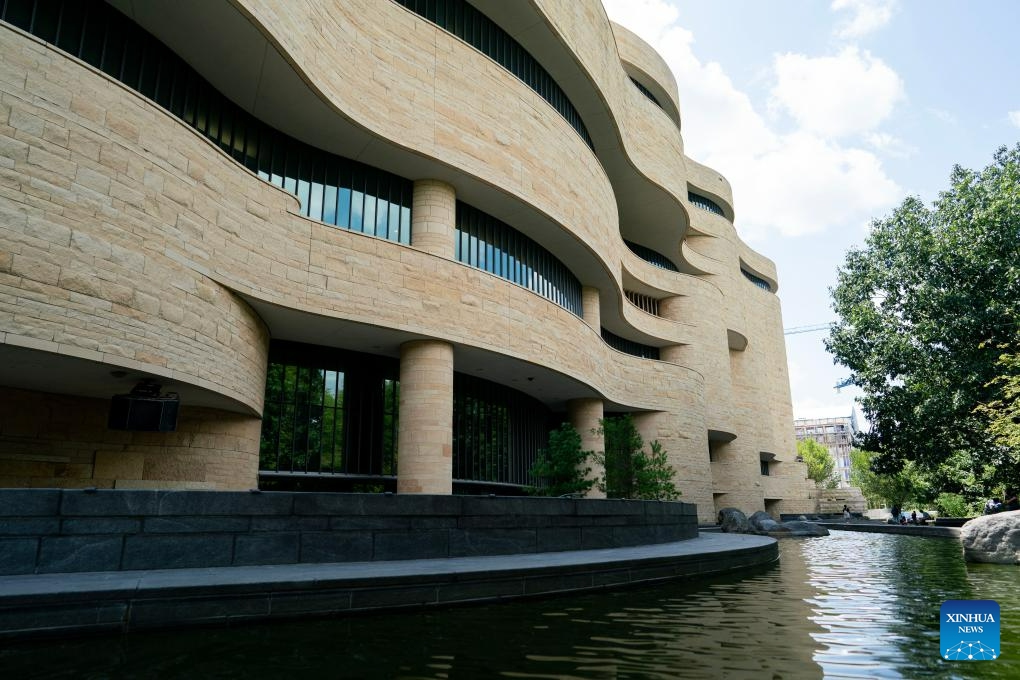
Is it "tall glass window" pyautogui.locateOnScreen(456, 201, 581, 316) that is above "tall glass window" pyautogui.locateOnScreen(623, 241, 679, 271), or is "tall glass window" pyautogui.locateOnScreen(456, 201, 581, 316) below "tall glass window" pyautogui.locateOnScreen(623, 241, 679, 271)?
below

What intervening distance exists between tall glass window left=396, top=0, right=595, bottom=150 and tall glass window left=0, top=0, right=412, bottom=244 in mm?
4705

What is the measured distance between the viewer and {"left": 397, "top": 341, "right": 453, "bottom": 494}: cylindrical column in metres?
14.4

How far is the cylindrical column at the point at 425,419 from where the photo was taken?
14.4m

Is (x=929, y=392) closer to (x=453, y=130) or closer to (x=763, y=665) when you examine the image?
(x=453, y=130)

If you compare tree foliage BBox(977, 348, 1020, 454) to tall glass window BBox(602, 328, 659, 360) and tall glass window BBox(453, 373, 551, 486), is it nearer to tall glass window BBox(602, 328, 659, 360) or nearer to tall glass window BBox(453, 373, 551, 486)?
tall glass window BBox(602, 328, 659, 360)

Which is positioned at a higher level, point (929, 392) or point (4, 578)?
point (929, 392)

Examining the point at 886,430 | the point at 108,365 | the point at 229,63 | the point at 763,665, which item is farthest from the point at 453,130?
the point at 886,430

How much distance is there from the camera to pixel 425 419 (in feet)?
48.1

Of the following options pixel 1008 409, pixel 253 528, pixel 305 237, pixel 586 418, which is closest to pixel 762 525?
pixel 1008 409

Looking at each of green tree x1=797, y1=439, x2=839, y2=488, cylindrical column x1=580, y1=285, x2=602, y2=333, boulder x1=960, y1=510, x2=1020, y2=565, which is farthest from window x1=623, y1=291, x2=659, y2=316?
green tree x1=797, y1=439, x2=839, y2=488

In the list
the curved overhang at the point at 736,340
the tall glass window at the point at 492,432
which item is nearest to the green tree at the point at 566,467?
the tall glass window at the point at 492,432

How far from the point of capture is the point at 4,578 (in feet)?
21.0

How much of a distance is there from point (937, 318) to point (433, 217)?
22654mm

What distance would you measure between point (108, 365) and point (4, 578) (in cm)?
369
